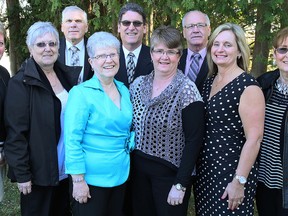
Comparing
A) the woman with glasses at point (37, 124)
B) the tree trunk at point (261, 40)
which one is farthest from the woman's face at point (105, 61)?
the tree trunk at point (261, 40)

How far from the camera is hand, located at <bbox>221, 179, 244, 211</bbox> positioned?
2.74 metres

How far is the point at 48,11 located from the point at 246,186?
6572mm

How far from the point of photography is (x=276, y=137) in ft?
9.59

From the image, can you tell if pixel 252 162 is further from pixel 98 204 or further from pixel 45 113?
pixel 45 113

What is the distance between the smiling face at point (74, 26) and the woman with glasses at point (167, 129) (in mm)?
1565

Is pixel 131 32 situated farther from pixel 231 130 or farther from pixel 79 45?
pixel 231 130

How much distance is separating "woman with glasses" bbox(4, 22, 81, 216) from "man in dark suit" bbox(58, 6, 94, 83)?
3.06ft

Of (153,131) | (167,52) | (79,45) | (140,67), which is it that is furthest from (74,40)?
(153,131)

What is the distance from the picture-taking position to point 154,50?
9.36 feet

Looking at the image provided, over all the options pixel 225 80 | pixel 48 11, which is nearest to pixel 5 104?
pixel 225 80

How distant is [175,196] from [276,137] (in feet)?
3.22

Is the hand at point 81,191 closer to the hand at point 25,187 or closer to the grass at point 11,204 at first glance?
the hand at point 25,187

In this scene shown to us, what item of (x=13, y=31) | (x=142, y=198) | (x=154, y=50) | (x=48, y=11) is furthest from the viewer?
(x=13, y=31)

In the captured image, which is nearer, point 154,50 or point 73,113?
point 73,113
